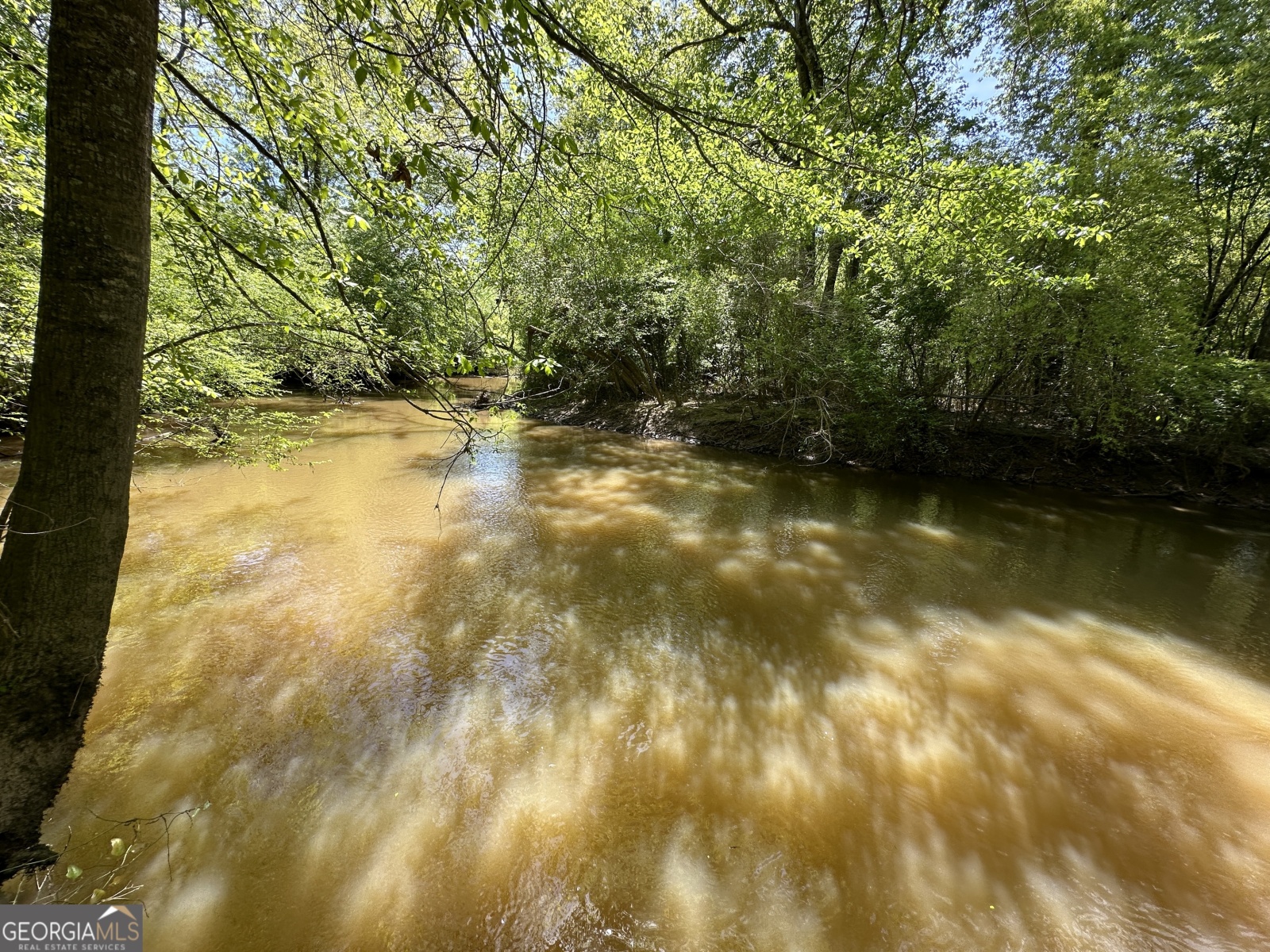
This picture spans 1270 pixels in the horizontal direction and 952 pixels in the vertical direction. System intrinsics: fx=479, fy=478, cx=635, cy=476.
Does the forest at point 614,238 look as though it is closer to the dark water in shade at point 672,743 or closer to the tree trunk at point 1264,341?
the tree trunk at point 1264,341

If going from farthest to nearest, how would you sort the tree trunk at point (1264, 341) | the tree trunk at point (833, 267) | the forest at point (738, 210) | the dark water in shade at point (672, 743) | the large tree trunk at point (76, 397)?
the tree trunk at point (833, 267) < the tree trunk at point (1264, 341) < the forest at point (738, 210) < the dark water in shade at point (672, 743) < the large tree trunk at point (76, 397)

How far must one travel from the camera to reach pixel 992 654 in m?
4.21

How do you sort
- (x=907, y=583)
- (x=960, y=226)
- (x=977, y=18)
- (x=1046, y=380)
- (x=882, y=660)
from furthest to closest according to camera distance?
1. (x=977, y=18)
2. (x=1046, y=380)
3. (x=960, y=226)
4. (x=907, y=583)
5. (x=882, y=660)

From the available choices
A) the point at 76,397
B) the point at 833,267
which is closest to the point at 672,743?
the point at 76,397

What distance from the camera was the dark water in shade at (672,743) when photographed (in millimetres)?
2170

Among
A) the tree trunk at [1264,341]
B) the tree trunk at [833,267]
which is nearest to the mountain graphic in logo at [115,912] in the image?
the tree trunk at [833,267]

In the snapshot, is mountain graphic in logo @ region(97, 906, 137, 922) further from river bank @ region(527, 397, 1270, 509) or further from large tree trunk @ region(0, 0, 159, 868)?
river bank @ region(527, 397, 1270, 509)

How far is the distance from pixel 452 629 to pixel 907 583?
16.3ft

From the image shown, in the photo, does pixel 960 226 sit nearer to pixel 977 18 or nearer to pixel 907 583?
pixel 907 583

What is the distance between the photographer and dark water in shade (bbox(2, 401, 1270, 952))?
2.17 metres

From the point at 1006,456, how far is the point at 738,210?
7.77m

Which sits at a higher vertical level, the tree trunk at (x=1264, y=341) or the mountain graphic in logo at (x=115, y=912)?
the tree trunk at (x=1264, y=341)

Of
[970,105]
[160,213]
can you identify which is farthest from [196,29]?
[970,105]

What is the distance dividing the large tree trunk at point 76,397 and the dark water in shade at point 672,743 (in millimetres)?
932
